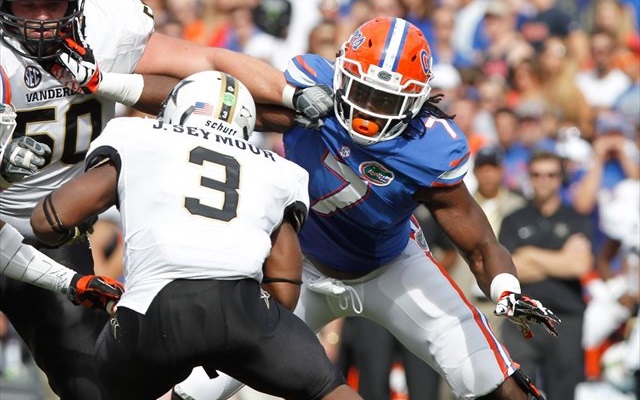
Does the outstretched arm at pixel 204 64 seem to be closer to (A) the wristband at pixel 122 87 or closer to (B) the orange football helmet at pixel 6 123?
(A) the wristband at pixel 122 87

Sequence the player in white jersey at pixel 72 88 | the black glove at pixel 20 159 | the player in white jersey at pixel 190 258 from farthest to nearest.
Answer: the player in white jersey at pixel 72 88
the black glove at pixel 20 159
the player in white jersey at pixel 190 258

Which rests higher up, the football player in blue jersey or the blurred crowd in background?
the football player in blue jersey

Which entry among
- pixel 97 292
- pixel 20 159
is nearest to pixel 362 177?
pixel 97 292

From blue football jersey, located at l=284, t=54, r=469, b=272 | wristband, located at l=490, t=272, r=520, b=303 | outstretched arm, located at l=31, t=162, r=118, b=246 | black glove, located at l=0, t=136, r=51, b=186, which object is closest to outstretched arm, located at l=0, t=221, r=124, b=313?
black glove, located at l=0, t=136, r=51, b=186

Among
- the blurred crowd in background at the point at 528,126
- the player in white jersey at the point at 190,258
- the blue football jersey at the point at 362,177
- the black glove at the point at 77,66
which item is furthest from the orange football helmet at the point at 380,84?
the blurred crowd in background at the point at 528,126

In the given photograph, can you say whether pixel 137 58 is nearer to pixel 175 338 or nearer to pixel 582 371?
pixel 175 338

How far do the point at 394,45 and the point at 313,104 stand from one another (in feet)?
1.30

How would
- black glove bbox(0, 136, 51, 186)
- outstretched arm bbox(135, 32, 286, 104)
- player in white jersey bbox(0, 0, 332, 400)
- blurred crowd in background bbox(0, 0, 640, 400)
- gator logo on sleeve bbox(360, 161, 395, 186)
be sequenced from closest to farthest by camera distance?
1. black glove bbox(0, 136, 51, 186)
2. player in white jersey bbox(0, 0, 332, 400)
3. gator logo on sleeve bbox(360, 161, 395, 186)
4. outstretched arm bbox(135, 32, 286, 104)
5. blurred crowd in background bbox(0, 0, 640, 400)

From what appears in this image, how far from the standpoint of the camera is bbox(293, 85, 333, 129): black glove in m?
5.52

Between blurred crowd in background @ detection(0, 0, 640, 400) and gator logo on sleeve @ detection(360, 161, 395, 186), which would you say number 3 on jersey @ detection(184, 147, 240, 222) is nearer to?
gator logo on sleeve @ detection(360, 161, 395, 186)

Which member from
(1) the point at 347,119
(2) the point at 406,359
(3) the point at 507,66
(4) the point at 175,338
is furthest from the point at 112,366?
(3) the point at 507,66

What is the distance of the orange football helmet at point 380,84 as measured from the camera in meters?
5.41

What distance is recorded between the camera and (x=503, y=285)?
5402 mm

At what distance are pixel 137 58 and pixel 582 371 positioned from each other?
3.61m
